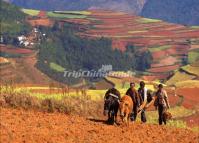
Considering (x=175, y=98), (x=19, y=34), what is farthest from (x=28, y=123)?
(x=19, y=34)

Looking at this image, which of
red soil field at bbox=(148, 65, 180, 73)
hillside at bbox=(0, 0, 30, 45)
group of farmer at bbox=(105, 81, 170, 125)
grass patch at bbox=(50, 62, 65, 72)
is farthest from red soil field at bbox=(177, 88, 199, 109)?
hillside at bbox=(0, 0, 30, 45)

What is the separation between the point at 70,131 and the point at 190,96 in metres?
42.5

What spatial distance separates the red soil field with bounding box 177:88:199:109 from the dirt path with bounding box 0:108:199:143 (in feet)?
109

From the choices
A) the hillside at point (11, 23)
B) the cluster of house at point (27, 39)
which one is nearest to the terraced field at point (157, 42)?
the hillside at point (11, 23)

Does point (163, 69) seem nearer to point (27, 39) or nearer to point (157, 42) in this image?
point (157, 42)

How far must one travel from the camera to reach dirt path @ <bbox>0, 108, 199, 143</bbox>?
40.6 ft

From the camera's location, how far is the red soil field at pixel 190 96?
4911cm

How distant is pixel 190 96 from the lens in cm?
5444

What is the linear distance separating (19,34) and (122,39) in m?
44.5

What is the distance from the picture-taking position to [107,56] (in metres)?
176

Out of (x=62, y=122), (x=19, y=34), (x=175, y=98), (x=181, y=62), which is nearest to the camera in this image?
Answer: (x=62, y=122)

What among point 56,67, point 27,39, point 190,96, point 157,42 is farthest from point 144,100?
point 157,42

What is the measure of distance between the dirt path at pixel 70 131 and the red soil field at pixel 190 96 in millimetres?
33242

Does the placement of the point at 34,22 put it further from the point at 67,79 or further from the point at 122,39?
the point at 67,79
